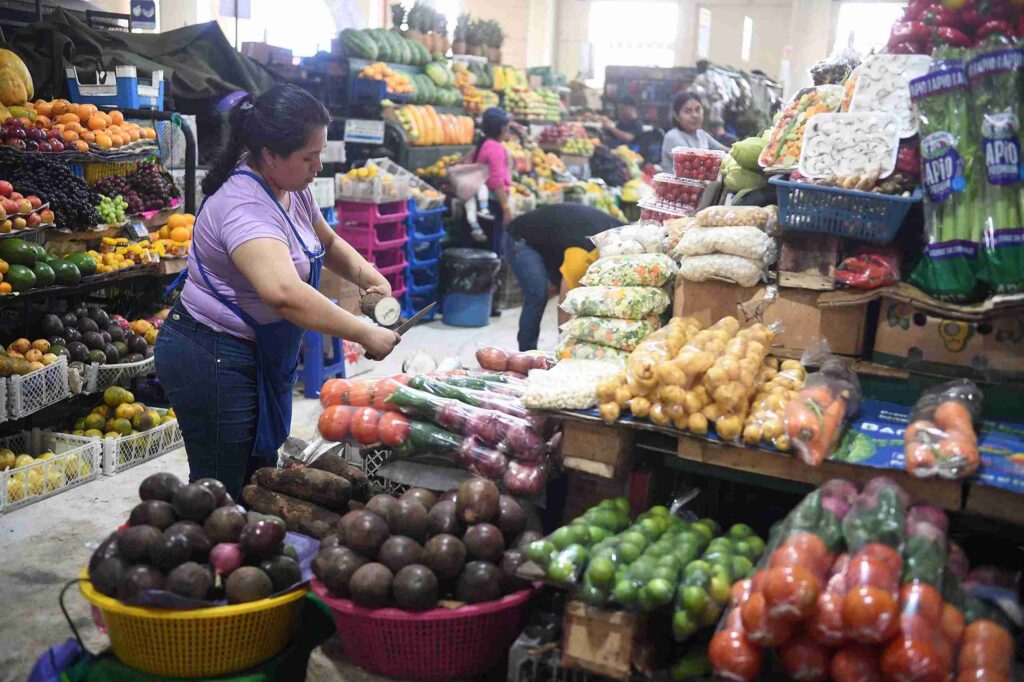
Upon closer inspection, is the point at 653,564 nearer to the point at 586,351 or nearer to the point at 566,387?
the point at 566,387

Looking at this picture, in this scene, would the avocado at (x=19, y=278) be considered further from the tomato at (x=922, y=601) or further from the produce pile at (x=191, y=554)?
the tomato at (x=922, y=601)

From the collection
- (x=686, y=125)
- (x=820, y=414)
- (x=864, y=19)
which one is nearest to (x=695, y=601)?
(x=820, y=414)

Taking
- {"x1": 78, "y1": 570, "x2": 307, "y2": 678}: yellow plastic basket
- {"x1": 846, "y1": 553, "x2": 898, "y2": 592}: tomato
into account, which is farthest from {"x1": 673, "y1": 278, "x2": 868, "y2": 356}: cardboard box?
{"x1": 78, "y1": 570, "x2": 307, "y2": 678}: yellow plastic basket

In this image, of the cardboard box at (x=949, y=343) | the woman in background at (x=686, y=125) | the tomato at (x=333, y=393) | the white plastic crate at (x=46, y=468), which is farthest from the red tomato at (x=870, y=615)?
the woman in background at (x=686, y=125)

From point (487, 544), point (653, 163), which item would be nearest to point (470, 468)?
point (487, 544)

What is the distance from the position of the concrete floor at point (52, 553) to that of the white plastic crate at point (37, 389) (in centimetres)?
45

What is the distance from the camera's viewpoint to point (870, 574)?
1899mm

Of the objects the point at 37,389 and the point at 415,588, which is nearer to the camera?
the point at 415,588

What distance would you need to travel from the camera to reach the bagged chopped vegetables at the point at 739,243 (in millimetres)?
2932

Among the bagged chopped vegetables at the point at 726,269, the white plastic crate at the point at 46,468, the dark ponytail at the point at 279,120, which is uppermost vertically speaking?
the dark ponytail at the point at 279,120

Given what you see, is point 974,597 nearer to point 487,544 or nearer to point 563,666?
point 563,666

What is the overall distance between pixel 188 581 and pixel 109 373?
3.19 metres

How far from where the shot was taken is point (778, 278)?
2.88 m

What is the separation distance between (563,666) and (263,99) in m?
1.79
